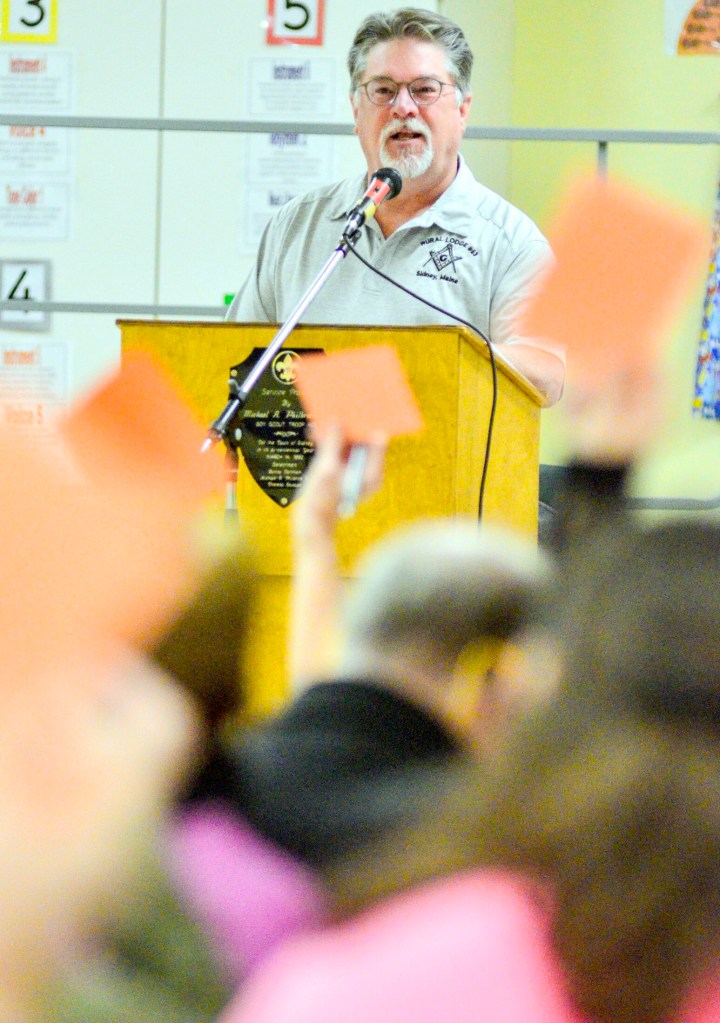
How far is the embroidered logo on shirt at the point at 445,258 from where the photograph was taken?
2.54m

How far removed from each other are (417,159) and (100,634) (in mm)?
2183

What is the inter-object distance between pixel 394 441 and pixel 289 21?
2.70 m

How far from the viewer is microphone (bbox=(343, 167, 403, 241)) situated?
6.09ft

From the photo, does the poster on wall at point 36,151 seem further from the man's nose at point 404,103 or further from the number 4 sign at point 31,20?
the man's nose at point 404,103

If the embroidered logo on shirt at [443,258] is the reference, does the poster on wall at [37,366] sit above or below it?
below

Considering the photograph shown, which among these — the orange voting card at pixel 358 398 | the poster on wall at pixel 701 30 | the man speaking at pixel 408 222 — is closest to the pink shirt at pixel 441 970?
the orange voting card at pixel 358 398

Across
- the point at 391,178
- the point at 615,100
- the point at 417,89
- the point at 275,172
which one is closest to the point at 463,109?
the point at 417,89

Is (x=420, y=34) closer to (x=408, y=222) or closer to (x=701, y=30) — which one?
(x=408, y=222)

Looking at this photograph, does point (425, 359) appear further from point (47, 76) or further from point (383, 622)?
point (47, 76)

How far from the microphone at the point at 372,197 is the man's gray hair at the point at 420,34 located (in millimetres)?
753

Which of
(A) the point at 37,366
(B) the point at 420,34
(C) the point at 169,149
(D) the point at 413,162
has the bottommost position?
(A) the point at 37,366

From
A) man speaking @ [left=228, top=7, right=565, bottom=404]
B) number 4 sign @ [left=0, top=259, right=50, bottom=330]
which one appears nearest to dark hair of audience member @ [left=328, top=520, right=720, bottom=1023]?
man speaking @ [left=228, top=7, right=565, bottom=404]

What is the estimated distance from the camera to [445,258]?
2.56m

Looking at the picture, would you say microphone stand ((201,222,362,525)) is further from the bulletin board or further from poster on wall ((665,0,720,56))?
poster on wall ((665,0,720,56))
